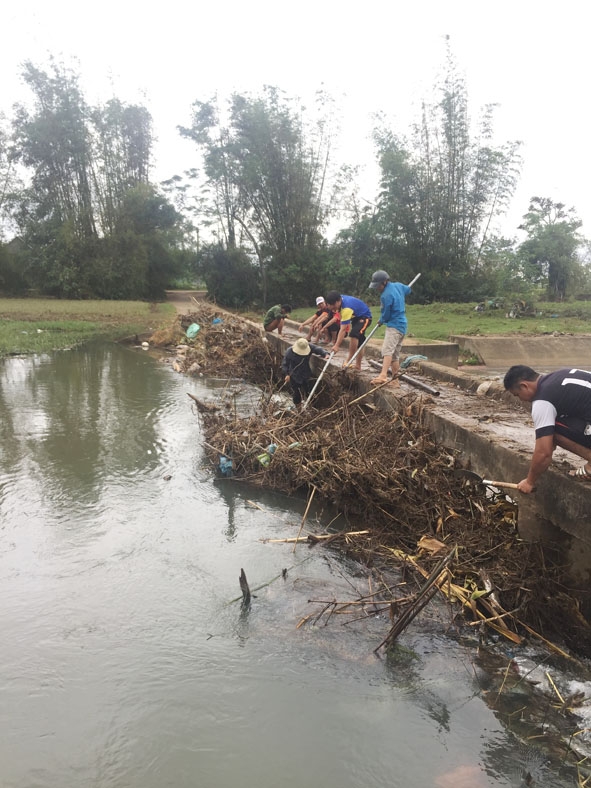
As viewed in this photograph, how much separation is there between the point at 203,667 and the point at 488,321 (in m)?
14.1

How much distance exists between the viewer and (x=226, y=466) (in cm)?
626

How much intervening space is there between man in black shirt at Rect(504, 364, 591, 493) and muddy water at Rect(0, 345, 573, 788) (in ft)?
4.52

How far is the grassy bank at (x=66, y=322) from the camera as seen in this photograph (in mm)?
15188

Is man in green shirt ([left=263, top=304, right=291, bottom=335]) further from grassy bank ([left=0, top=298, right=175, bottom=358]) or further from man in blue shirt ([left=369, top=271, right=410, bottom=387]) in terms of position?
grassy bank ([left=0, top=298, right=175, bottom=358])

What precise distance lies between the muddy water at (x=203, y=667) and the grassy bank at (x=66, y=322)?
33.1ft

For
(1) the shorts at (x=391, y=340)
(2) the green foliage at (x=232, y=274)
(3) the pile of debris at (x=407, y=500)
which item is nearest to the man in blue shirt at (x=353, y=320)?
(1) the shorts at (x=391, y=340)

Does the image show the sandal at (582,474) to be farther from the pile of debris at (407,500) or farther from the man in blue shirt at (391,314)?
the man in blue shirt at (391,314)

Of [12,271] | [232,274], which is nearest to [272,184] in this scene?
[232,274]

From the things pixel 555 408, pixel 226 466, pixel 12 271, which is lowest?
pixel 226 466

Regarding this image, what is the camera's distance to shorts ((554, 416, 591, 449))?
11.4 ft

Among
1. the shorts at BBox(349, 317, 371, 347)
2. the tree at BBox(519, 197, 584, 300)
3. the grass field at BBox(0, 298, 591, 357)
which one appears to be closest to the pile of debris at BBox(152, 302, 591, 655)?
the shorts at BBox(349, 317, 371, 347)

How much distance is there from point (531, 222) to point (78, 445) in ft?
60.9

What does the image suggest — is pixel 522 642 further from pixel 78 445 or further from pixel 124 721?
pixel 78 445

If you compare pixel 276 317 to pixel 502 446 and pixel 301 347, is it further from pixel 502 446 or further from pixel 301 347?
pixel 502 446
